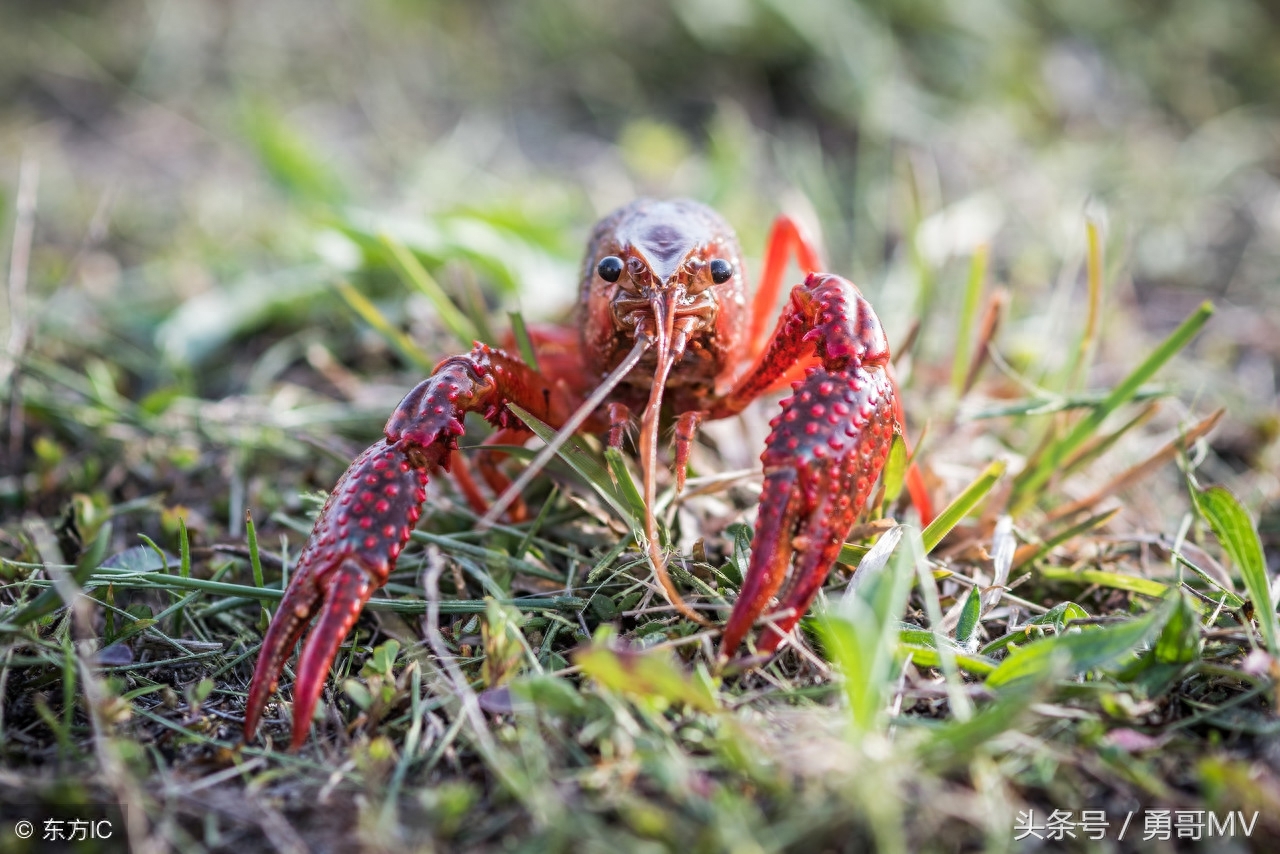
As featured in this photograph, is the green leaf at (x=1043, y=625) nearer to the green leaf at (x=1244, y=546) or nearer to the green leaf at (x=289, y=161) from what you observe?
the green leaf at (x=1244, y=546)

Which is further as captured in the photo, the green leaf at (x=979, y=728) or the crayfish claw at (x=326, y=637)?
the crayfish claw at (x=326, y=637)

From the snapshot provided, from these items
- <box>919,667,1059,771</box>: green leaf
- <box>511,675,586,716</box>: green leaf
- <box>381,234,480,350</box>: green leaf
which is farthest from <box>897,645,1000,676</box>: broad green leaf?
<box>381,234,480,350</box>: green leaf

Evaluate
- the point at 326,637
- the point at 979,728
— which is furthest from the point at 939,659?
the point at 326,637

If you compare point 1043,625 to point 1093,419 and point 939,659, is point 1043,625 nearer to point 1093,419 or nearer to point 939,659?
point 939,659

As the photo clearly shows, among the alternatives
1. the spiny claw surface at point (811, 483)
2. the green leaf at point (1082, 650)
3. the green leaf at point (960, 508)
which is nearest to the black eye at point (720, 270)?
the spiny claw surface at point (811, 483)

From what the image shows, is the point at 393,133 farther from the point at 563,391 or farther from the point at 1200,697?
the point at 1200,697
